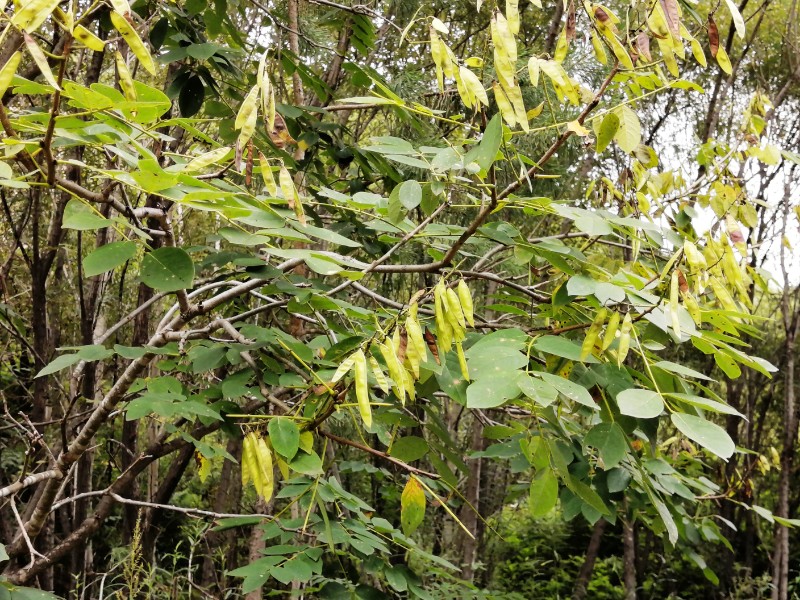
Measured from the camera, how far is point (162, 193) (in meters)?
1.00

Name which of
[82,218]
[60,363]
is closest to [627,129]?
[82,218]

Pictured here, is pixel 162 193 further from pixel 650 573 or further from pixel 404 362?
pixel 650 573

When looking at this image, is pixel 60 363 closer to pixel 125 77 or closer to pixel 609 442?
pixel 125 77

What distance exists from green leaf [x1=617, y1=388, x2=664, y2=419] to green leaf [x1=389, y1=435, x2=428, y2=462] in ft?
1.53

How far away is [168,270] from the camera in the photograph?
110cm

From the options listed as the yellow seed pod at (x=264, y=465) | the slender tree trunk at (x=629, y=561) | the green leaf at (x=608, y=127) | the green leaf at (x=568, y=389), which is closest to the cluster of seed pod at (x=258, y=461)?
the yellow seed pod at (x=264, y=465)

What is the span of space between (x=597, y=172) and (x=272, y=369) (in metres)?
4.18

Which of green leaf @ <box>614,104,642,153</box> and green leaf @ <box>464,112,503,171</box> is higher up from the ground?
green leaf @ <box>614,104,642,153</box>

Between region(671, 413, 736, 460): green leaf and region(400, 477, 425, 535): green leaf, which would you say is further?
region(400, 477, 425, 535): green leaf

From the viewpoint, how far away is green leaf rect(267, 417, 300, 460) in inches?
44.1

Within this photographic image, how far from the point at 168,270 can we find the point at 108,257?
0.09 m

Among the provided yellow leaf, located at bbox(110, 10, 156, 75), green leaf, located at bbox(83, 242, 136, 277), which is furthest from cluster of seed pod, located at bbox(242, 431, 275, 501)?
yellow leaf, located at bbox(110, 10, 156, 75)

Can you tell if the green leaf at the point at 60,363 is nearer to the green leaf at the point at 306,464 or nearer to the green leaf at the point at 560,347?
the green leaf at the point at 306,464

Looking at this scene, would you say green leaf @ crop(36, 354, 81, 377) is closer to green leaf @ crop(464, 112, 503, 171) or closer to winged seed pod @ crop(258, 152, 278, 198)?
winged seed pod @ crop(258, 152, 278, 198)
